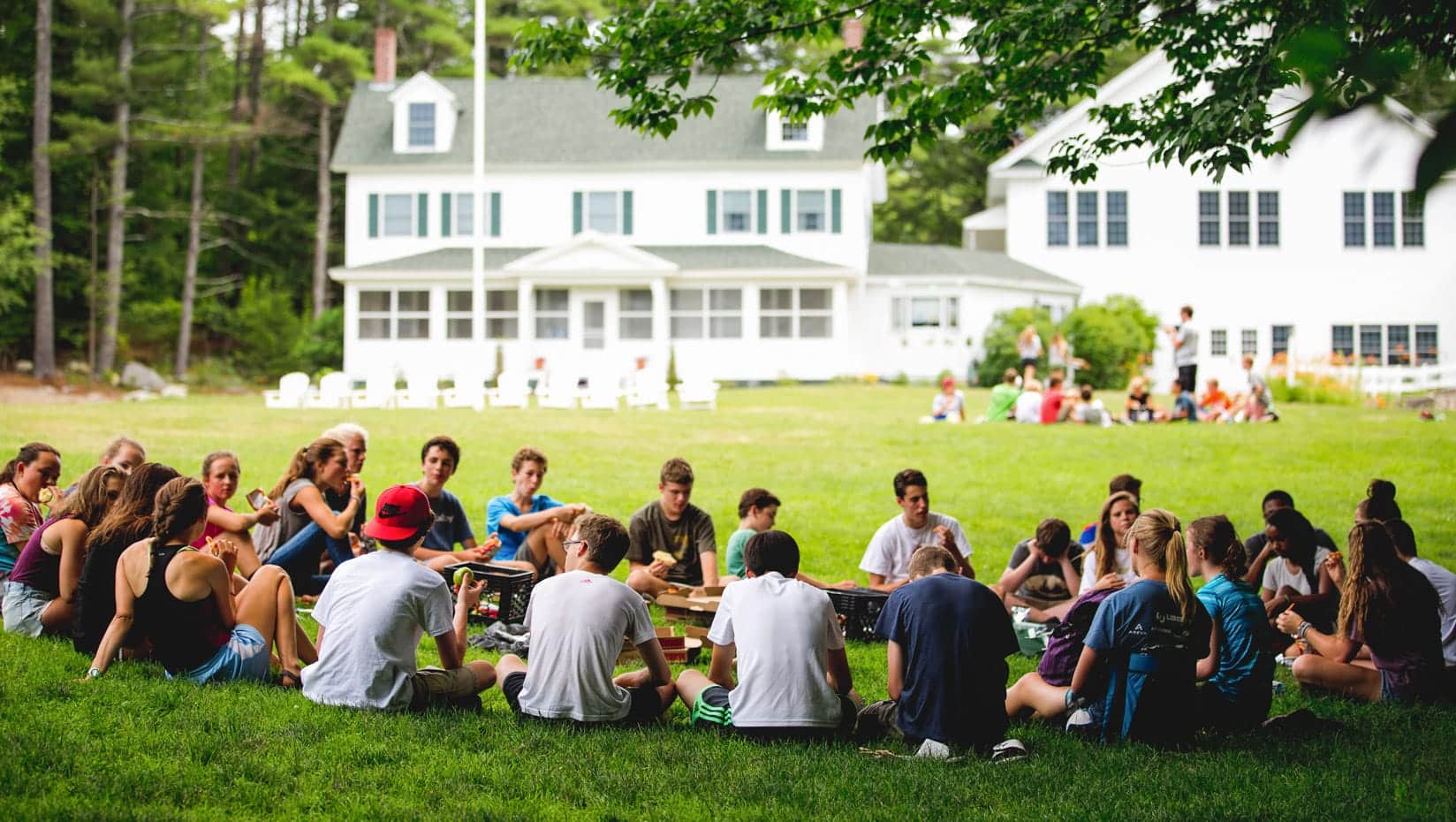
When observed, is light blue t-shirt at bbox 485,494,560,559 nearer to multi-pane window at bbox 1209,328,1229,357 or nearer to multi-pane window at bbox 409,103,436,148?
multi-pane window at bbox 409,103,436,148

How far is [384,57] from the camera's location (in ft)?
124

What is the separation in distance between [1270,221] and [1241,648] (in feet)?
105

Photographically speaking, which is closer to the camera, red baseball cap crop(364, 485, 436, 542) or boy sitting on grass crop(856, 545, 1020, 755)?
boy sitting on grass crop(856, 545, 1020, 755)

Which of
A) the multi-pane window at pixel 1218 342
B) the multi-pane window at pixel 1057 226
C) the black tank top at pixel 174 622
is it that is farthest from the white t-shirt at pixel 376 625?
the multi-pane window at pixel 1218 342

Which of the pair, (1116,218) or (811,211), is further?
(1116,218)

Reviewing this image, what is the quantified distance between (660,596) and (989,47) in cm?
480

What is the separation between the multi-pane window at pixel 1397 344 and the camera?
35188 millimetres

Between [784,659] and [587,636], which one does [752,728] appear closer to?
[784,659]

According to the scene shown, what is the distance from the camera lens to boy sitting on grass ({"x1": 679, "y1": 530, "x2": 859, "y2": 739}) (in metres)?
5.51

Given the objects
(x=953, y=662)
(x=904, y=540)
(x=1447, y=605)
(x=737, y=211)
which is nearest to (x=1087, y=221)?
(x=737, y=211)

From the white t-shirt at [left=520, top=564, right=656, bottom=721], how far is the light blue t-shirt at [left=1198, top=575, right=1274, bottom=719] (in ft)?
8.65

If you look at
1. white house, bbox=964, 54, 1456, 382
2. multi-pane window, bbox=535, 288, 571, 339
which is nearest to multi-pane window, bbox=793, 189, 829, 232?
white house, bbox=964, 54, 1456, 382

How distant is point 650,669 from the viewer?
5820 millimetres

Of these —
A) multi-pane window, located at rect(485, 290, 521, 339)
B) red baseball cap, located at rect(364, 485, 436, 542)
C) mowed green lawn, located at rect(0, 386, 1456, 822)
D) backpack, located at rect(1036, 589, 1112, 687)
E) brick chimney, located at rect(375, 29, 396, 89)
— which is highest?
brick chimney, located at rect(375, 29, 396, 89)
